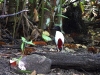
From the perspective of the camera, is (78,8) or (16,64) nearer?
(16,64)

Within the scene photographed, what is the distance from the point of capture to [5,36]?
10.5 feet

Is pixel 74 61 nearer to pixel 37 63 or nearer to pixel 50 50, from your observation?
pixel 37 63

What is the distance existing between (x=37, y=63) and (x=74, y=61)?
354mm

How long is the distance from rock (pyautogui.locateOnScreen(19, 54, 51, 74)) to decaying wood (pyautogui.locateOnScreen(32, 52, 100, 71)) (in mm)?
81

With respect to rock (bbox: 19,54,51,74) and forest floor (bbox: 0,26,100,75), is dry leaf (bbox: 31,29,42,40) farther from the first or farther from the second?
rock (bbox: 19,54,51,74)

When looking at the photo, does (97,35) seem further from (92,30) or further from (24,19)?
(24,19)

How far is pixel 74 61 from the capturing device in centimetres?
→ 240

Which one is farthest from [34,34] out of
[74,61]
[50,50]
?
[74,61]

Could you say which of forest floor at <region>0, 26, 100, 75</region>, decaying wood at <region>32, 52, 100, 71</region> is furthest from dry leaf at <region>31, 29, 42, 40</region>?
decaying wood at <region>32, 52, 100, 71</region>

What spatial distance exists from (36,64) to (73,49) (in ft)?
2.65

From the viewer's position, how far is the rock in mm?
2252

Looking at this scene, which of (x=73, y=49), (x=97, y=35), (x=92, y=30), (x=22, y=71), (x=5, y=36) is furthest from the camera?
(x=92, y=30)

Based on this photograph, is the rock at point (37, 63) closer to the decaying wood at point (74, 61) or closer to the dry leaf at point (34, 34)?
the decaying wood at point (74, 61)

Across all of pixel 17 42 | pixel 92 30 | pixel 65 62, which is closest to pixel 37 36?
pixel 17 42
